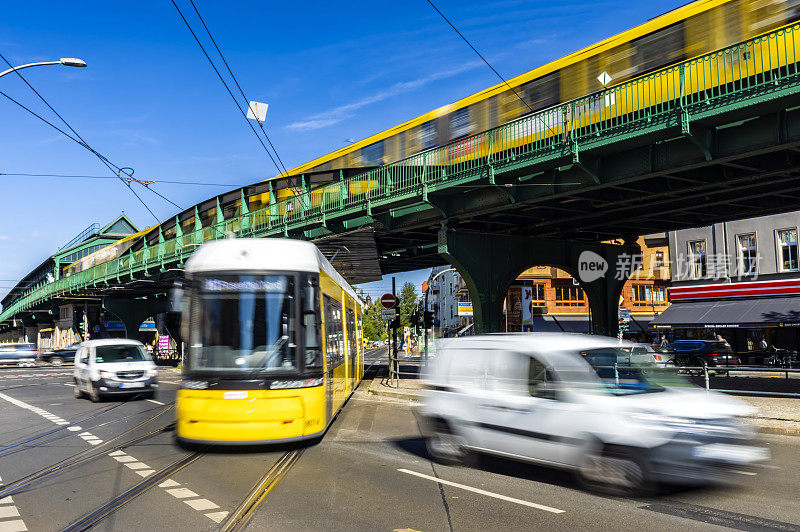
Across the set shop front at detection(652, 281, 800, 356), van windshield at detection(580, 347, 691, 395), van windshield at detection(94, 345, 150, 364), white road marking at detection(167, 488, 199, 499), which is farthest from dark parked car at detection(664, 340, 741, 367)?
white road marking at detection(167, 488, 199, 499)

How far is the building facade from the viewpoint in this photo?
113ft

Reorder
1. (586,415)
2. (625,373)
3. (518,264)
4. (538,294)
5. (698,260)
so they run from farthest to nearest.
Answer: (538,294), (698,260), (518,264), (625,373), (586,415)

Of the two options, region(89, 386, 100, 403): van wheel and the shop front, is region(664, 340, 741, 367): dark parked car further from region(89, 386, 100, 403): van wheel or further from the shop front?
region(89, 386, 100, 403): van wheel

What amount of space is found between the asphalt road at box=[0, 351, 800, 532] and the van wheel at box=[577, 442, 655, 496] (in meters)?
0.12

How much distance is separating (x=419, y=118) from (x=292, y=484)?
16741mm

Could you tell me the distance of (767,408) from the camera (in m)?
14.0

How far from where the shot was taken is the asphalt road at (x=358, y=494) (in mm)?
5715

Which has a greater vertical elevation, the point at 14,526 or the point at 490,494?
the point at 14,526

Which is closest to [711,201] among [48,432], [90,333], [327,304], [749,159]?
[749,159]

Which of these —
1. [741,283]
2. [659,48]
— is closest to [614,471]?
[659,48]

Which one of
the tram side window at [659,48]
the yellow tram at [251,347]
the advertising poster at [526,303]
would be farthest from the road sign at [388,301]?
the advertising poster at [526,303]

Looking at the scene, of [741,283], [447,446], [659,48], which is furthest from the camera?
[741,283]

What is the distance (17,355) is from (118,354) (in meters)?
35.2

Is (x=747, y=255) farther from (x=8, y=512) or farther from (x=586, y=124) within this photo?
(x=8, y=512)
